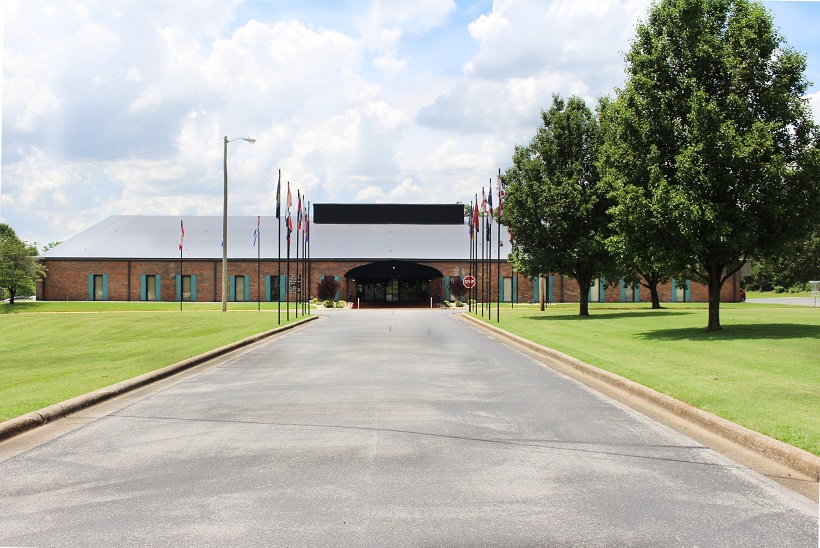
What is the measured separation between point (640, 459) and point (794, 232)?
765 inches

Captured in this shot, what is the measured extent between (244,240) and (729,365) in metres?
62.4

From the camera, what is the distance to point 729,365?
14727 millimetres

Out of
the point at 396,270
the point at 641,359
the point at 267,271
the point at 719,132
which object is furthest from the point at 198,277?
the point at 641,359

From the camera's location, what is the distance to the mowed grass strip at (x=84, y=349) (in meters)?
11.6

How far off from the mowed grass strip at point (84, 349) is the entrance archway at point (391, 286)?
29.0 metres

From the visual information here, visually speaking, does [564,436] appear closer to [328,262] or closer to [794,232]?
[794,232]

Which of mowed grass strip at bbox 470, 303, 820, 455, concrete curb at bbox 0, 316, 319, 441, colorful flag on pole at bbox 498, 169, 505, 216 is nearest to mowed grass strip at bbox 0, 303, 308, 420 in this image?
concrete curb at bbox 0, 316, 319, 441

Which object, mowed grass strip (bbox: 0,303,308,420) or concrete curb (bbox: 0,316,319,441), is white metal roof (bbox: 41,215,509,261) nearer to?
mowed grass strip (bbox: 0,303,308,420)

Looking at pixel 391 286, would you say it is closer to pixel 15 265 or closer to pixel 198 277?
pixel 198 277

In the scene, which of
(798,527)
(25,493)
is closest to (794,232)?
(798,527)

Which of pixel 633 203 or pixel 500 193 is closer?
pixel 633 203

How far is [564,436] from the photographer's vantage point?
828cm

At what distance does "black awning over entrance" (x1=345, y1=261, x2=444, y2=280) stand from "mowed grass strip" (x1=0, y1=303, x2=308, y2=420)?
28.3m

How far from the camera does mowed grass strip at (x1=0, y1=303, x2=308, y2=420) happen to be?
38.2ft
